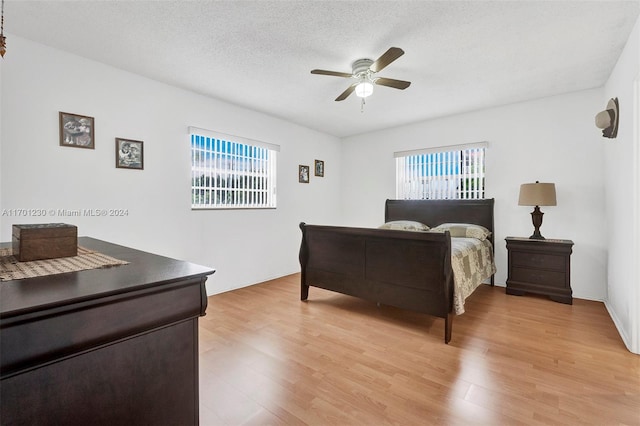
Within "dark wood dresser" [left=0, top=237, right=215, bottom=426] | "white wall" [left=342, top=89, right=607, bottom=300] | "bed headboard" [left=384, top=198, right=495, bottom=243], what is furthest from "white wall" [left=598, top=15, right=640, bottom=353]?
"dark wood dresser" [left=0, top=237, right=215, bottom=426]

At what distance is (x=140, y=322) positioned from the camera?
82 centimetres

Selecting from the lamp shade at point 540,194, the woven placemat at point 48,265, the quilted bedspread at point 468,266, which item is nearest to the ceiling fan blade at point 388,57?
the quilted bedspread at point 468,266

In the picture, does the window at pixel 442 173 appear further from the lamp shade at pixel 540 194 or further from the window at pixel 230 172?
the window at pixel 230 172

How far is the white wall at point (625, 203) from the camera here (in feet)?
7.07

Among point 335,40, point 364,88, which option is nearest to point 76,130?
point 335,40

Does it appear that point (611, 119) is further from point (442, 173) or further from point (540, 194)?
point (442, 173)

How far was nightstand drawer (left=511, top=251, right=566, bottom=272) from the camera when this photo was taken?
336cm

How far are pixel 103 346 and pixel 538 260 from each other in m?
4.19

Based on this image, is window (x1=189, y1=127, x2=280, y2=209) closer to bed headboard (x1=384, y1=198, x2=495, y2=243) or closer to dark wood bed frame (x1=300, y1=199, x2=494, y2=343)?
dark wood bed frame (x1=300, y1=199, x2=494, y2=343)

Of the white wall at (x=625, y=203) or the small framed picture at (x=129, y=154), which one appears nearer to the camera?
the white wall at (x=625, y=203)

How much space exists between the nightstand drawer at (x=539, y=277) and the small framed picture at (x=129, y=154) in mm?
4537

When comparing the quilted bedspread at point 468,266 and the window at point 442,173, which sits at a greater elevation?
the window at point 442,173

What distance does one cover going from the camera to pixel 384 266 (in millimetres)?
2811

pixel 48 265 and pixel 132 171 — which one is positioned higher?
pixel 132 171
